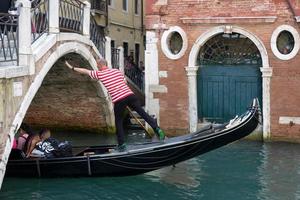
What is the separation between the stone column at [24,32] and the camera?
5762 millimetres

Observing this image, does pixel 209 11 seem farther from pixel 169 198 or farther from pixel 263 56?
pixel 169 198

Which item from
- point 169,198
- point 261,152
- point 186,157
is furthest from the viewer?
point 261,152

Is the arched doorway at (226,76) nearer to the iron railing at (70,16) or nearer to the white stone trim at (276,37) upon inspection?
the white stone trim at (276,37)

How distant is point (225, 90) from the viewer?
9125 mm

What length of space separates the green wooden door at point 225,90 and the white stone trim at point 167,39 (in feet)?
1.37

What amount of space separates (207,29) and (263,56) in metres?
0.95

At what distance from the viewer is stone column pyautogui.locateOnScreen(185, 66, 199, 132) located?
909 centimetres

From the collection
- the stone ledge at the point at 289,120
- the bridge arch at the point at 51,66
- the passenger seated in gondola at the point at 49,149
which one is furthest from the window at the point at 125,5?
the passenger seated in gondola at the point at 49,149

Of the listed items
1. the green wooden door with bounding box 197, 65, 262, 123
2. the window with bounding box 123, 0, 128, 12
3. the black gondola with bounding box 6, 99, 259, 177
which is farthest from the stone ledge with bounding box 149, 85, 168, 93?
the window with bounding box 123, 0, 128, 12

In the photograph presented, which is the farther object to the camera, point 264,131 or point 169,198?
point 264,131

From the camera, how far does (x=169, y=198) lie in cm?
571

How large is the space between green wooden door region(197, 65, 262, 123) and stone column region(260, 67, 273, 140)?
0.19 meters

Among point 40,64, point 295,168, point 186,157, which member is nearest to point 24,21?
point 40,64

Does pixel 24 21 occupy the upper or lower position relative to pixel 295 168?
upper
